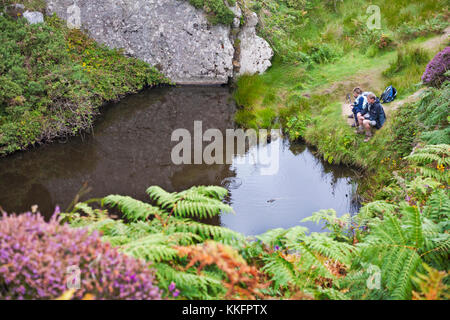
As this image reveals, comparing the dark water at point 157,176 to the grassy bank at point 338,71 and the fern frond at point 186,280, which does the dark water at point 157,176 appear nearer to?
the grassy bank at point 338,71

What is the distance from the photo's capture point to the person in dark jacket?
29.4 ft

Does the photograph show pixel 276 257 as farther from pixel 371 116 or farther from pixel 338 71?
pixel 338 71

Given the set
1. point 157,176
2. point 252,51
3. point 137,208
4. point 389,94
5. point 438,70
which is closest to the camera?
point 137,208

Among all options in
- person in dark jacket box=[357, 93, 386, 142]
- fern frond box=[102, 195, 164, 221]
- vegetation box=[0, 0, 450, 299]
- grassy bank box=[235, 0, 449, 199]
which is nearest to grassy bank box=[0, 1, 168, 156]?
vegetation box=[0, 0, 450, 299]

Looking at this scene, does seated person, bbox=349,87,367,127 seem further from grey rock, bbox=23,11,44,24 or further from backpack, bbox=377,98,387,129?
grey rock, bbox=23,11,44,24

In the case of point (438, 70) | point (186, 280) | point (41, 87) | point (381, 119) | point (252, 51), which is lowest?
point (186, 280)

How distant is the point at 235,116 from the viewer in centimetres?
1159

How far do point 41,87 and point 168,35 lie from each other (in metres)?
5.53

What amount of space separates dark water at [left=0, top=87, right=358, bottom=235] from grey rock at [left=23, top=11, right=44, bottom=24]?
3810 mm

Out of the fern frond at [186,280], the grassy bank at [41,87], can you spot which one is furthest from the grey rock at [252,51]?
the fern frond at [186,280]

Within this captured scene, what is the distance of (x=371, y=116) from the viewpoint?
9180mm

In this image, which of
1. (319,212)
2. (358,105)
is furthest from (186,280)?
(358,105)
